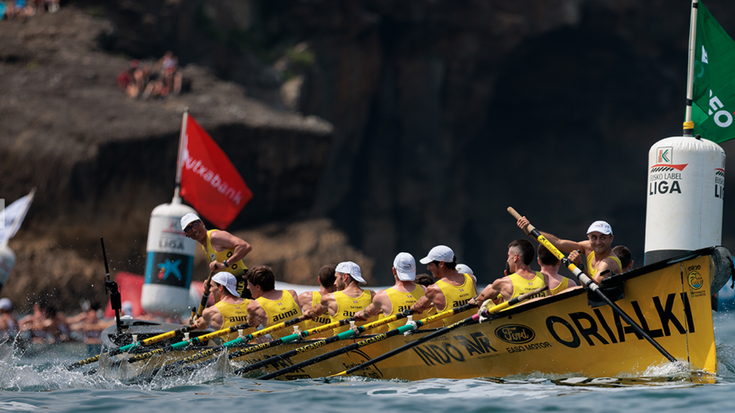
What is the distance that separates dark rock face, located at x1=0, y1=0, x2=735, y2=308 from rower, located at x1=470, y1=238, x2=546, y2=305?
1941 centimetres

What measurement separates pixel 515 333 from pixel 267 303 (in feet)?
11.0

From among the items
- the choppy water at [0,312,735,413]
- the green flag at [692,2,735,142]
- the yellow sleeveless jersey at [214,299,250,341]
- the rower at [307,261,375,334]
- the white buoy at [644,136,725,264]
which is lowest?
the choppy water at [0,312,735,413]

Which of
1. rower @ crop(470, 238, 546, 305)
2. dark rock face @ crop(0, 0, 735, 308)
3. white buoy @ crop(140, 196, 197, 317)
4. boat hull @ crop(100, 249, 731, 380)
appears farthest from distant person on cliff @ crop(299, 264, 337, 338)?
dark rock face @ crop(0, 0, 735, 308)

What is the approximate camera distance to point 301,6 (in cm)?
3462

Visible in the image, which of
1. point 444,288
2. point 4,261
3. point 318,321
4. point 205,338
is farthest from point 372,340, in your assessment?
point 4,261

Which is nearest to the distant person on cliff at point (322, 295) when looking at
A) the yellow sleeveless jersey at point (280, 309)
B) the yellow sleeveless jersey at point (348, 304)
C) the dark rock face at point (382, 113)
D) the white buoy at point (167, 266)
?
the yellow sleeveless jersey at point (280, 309)

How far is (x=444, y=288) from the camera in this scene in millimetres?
9391

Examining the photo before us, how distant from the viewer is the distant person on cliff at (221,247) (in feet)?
37.1

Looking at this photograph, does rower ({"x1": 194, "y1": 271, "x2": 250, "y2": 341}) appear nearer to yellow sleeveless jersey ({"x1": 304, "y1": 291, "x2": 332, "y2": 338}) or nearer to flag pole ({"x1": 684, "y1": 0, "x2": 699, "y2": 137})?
yellow sleeveless jersey ({"x1": 304, "y1": 291, "x2": 332, "y2": 338})

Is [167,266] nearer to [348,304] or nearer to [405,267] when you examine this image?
[348,304]

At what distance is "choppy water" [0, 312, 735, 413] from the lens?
22.5 feet

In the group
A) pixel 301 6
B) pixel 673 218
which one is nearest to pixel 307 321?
pixel 673 218

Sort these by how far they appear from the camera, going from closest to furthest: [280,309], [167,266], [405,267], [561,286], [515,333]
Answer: [515,333], [561,286], [405,267], [280,309], [167,266]

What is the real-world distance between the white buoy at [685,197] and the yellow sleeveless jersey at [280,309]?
14.9 feet
